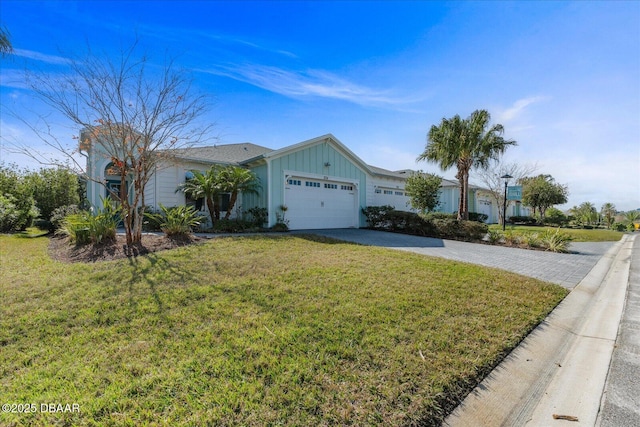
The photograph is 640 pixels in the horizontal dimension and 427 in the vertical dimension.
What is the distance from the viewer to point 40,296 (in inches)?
153

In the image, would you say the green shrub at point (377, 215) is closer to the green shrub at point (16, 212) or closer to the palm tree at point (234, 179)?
the palm tree at point (234, 179)

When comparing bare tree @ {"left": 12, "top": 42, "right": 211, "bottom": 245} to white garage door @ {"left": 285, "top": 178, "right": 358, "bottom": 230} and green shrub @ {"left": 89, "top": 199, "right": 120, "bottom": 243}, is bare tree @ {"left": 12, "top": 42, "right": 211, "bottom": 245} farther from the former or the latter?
white garage door @ {"left": 285, "top": 178, "right": 358, "bottom": 230}

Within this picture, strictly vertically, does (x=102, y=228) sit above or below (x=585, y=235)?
above

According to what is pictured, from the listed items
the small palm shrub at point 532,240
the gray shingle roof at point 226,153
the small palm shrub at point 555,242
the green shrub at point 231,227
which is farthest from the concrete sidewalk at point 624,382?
the gray shingle roof at point 226,153

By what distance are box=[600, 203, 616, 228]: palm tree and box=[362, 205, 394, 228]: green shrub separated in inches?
1131

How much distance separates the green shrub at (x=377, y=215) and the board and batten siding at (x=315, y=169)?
1.15ft

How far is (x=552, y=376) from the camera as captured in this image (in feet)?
8.66

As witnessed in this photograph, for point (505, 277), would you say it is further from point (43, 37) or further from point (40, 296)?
point (43, 37)

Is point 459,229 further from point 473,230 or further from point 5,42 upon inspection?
point 5,42

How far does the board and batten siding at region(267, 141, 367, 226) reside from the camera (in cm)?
1181

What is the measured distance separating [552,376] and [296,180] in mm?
11151

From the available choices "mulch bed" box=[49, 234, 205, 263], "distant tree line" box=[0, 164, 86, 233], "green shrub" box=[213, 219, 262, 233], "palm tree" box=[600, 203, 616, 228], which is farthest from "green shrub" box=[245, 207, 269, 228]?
"palm tree" box=[600, 203, 616, 228]

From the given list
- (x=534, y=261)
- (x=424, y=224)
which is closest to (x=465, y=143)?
(x=424, y=224)

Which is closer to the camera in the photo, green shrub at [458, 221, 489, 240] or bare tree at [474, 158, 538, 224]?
green shrub at [458, 221, 489, 240]
